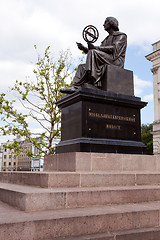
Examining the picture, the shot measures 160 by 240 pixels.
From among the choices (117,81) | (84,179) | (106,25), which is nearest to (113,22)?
(106,25)

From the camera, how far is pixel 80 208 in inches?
166

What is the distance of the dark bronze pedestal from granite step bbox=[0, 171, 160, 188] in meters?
1.51

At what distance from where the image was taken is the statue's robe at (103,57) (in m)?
7.96

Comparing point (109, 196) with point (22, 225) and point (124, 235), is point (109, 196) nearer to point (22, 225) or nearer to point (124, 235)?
point (124, 235)

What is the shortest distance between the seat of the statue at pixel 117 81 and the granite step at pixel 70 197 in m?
3.81

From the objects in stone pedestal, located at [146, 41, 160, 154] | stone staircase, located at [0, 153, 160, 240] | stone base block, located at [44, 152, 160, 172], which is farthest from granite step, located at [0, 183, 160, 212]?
stone pedestal, located at [146, 41, 160, 154]

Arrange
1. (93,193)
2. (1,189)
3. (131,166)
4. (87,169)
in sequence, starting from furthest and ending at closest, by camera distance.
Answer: (131,166) → (87,169) → (1,189) → (93,193)

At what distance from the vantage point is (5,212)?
382cm

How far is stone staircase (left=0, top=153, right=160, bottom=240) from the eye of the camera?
11.1ft

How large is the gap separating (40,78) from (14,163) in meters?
117

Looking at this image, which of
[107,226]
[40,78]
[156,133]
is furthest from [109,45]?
[156,133]

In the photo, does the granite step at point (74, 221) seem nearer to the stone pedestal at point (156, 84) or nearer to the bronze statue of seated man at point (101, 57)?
the bronze statue of seated man at point (101, 57)

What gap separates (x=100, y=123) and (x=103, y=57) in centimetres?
220

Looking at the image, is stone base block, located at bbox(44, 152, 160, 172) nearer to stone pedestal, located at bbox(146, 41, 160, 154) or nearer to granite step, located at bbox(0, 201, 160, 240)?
granite step, located at bbox(0, 201, 160, 240)
